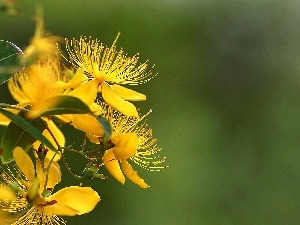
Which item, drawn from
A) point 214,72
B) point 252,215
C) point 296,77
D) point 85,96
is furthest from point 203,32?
point 85,96

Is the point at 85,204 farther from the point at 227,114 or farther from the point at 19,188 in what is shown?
the point at 227,114

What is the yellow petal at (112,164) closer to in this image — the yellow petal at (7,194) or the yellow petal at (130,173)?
the yellow petal at (130,173)

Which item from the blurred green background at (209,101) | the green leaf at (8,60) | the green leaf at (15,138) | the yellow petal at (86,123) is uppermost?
the green leaf at (8,60)

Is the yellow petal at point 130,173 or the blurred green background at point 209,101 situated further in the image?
the blurred green background at point 209,101

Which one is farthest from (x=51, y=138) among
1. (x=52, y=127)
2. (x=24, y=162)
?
(x=24, y=162)

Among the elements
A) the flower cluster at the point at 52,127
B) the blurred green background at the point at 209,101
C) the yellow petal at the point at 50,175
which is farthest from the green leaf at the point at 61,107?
the blurred green background at the point at 209,101

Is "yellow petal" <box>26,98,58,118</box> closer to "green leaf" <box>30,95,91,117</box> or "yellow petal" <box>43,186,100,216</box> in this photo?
"green leaf" <box>30,95,91,117</box>

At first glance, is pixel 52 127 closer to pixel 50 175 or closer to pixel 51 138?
pixel 51 138

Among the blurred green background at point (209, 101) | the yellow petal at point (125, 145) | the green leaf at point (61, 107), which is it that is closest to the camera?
the green leaf at point (61, 107)
